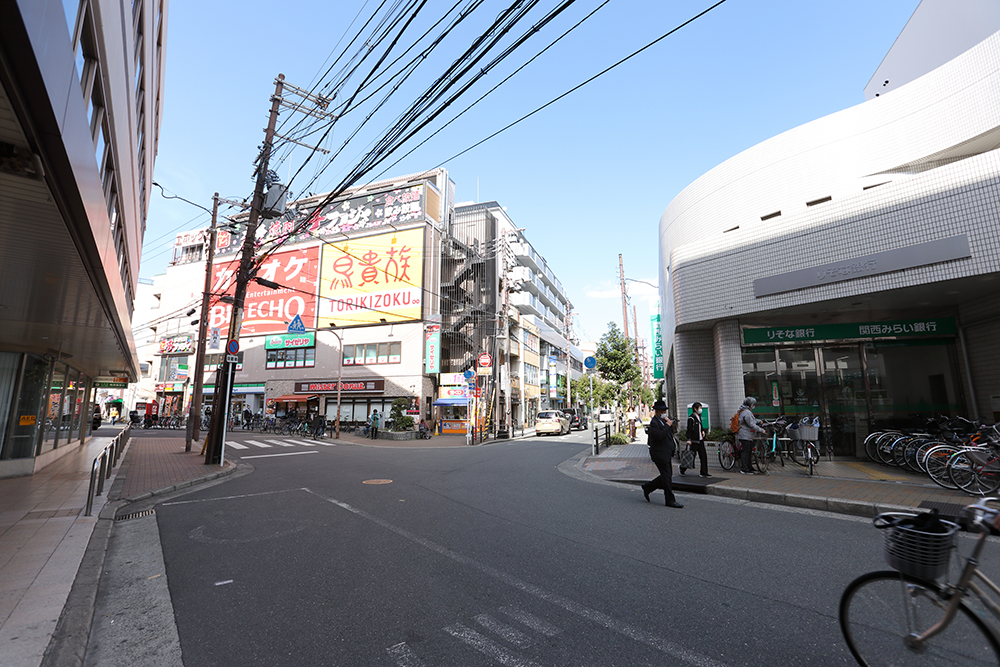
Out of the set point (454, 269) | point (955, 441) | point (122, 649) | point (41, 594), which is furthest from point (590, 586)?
point (454, 269)

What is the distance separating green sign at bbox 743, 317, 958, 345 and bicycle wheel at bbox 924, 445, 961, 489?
4247 mm

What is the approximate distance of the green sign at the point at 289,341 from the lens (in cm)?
3972

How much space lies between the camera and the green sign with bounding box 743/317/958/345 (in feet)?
38.6

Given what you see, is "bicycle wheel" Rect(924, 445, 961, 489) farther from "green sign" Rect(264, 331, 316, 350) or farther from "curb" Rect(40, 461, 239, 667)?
"green sign" Rect(264, 331, 316, 350)

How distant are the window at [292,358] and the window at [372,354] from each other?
385 cm

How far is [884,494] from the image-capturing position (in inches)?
308

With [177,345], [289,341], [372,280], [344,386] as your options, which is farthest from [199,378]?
[177,345]

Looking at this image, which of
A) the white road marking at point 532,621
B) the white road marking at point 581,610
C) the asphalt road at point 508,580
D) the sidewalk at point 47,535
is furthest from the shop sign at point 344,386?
the white road marking at point 532,621

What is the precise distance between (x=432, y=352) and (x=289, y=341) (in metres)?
14.2

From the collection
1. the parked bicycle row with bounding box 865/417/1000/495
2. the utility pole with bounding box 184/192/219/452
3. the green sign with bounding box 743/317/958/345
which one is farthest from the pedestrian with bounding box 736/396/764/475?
the utility pole with bounding box 184/192/219/452

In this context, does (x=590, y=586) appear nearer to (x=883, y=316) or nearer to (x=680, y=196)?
(x=883, y=316)

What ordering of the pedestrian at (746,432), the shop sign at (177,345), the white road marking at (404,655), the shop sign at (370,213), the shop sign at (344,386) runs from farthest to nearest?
the shop sign at (177,345) < the shop sign at (370,213) < the shop sign at (344,386) < the pedestrian at (746,432) < the white road marking at (404,655)

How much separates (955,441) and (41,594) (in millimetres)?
14558

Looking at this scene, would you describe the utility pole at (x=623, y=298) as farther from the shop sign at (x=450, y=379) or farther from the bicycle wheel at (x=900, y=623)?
the bicycle wheel at (x=900, y=623)
